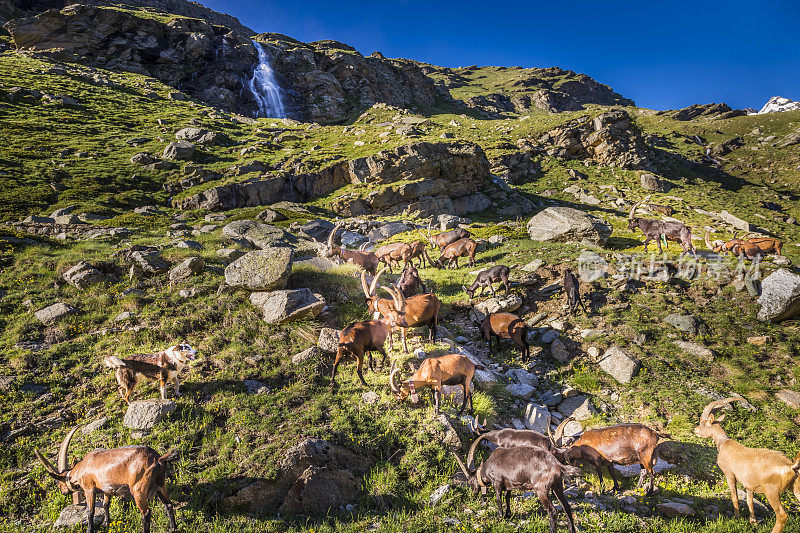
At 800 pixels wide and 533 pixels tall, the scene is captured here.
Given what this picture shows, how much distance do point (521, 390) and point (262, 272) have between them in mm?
9460

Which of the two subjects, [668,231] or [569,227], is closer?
[668,231]

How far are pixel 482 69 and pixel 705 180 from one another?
168402mm

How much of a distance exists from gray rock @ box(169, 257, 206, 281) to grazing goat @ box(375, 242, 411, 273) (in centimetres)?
850

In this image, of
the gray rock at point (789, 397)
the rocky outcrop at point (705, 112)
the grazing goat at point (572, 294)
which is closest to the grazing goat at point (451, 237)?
the grazing goat at point (572, 294)

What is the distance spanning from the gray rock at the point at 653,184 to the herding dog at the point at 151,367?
62.7 metres

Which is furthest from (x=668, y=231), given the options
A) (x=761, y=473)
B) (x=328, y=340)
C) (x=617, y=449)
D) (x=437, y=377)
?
(x=328, y=340)

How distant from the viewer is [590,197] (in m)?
48.7

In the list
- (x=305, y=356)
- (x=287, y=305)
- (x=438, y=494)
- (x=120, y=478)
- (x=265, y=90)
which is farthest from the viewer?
(x=265, y=90)

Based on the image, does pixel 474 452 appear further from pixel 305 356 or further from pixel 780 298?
pixel 780 298

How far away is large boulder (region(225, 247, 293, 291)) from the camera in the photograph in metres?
12.4

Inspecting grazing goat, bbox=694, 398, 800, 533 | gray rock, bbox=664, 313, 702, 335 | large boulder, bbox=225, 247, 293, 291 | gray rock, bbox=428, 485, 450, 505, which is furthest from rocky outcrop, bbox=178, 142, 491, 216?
grazing goat, bbox=694, 398, 800, 533

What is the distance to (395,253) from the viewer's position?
1861cm

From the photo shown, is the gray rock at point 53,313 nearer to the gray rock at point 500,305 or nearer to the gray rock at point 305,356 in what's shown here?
the gray rock at point 305,356

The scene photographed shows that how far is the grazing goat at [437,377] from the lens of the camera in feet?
27.9
